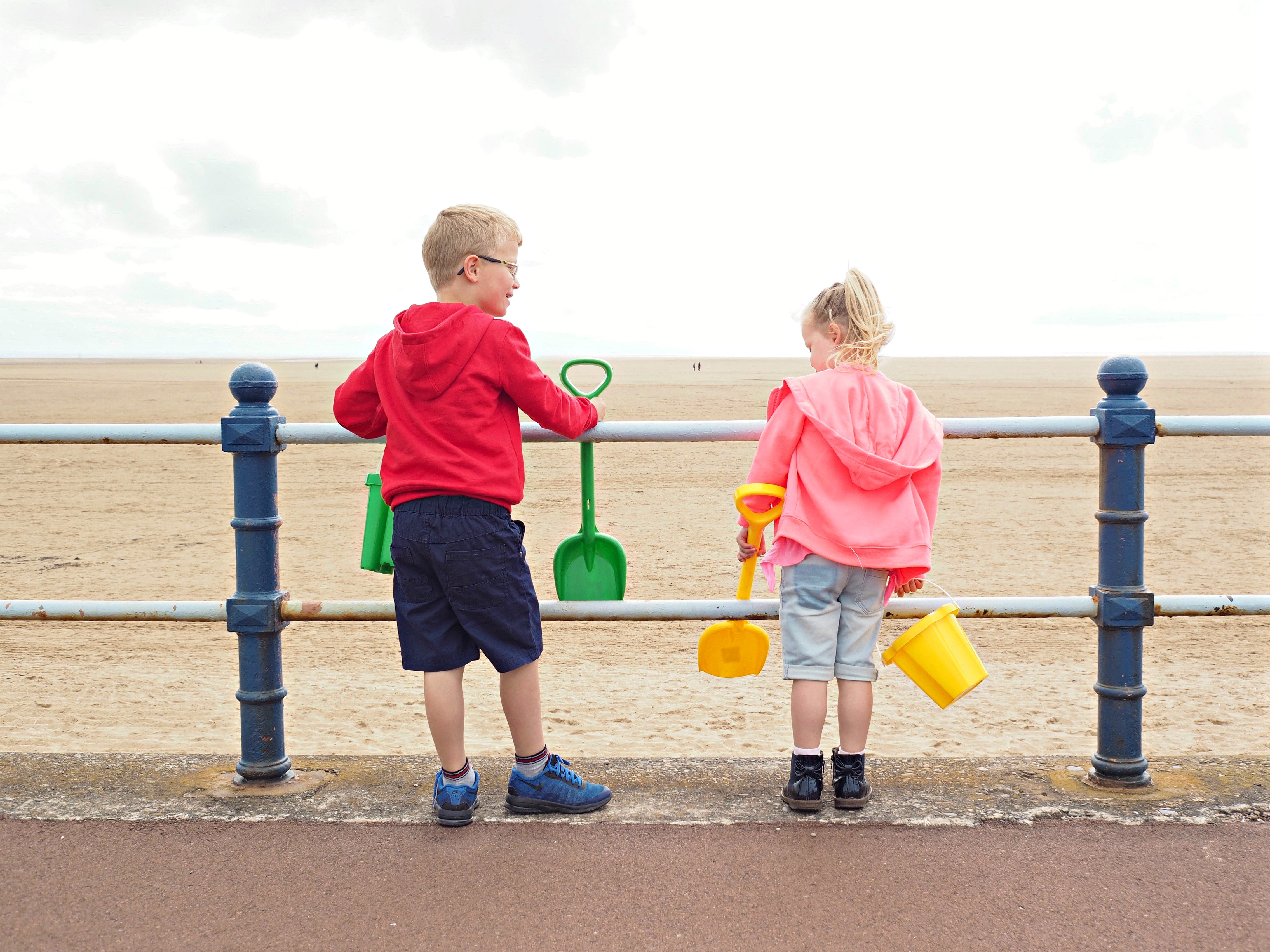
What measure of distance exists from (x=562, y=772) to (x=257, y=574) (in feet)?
3.14

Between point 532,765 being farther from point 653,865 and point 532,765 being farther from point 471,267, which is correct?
point 471,267

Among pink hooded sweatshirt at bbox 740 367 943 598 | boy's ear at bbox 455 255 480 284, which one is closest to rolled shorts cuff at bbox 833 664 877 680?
pink hooded sweatshirt at bbox 740 367 943 598

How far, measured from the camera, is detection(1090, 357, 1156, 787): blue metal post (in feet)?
8.75

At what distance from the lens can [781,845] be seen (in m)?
2.37

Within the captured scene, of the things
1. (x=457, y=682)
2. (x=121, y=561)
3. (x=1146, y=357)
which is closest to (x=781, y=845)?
(x=457, y=682)

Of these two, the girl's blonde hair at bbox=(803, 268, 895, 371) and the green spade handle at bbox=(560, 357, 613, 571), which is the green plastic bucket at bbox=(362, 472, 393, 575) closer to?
the green spade handle at bbox=(560, 357, 613, 571)

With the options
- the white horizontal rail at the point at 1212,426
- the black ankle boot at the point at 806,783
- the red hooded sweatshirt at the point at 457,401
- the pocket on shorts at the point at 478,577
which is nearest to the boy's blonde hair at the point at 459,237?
the red hooded sweatshirt at the point at 457,401

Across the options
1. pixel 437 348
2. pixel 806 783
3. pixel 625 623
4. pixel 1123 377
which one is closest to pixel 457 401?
pixel 437 348

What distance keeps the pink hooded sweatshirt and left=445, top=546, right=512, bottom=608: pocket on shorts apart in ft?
2.01

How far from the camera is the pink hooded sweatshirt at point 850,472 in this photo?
246 cm

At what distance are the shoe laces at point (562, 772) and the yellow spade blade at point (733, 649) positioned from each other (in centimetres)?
42

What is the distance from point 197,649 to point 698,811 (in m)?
4.29

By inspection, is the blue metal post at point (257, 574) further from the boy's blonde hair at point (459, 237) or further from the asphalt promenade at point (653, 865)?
the boy's blonde hair at point (459, 237)

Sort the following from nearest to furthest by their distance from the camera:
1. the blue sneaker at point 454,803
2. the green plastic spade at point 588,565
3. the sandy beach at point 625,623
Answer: the blue sneaker at point 454,803 < the green plastic spade at point 588,565 < the sandy beach at point 625,623
